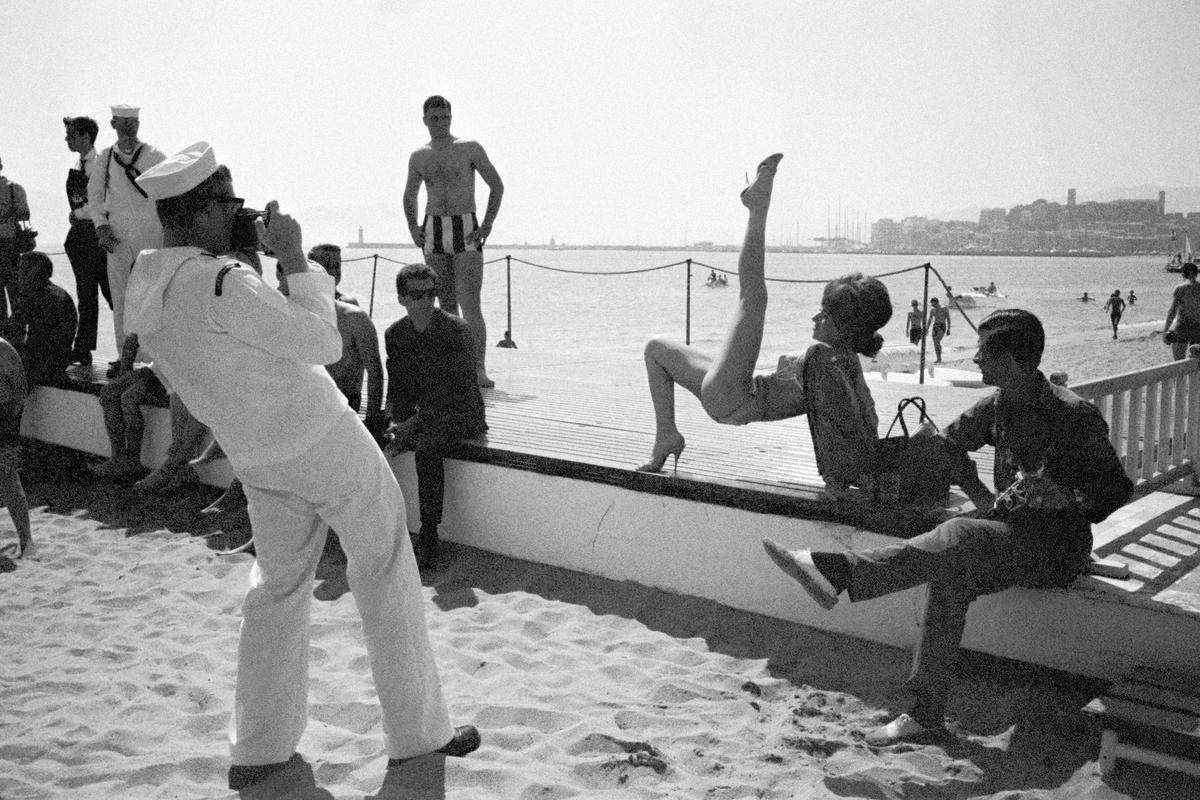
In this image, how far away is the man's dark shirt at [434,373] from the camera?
5258 millimetres

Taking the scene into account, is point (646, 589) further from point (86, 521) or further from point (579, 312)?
point (579, 312)

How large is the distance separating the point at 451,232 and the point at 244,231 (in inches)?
165

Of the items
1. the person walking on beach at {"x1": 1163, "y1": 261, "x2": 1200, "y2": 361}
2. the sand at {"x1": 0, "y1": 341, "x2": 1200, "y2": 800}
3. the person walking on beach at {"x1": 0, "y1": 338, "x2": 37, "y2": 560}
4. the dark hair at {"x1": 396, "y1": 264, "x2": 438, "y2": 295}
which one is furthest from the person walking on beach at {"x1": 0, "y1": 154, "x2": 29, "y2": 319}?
the person walking on beach at {"x1": 1163, "y1": 261, "x2": 1200, "y2": 361}

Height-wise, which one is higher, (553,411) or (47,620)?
(553,411)

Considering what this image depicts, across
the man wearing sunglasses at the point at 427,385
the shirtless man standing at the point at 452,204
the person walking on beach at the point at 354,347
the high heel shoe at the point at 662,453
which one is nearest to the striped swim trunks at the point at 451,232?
the shirtless man standing at the point at 452,204

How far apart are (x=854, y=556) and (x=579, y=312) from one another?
5308cm

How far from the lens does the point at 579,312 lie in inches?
2205

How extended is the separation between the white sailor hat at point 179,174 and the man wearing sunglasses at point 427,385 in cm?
240

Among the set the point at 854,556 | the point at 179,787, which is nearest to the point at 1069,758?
the point at 854,556

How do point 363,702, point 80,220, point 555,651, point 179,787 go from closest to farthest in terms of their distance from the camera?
1. point 179,787
2. point 363,702
3. point 555,651
4. point 80,220

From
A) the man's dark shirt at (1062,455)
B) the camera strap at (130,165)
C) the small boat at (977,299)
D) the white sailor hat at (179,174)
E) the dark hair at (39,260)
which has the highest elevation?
the camera strap at (130,165)

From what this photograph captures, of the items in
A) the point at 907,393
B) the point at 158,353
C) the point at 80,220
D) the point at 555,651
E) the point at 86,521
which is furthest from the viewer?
the point at 80,220

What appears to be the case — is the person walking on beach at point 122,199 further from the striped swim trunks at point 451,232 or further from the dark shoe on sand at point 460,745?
the dark shoe on sand at point 460,745

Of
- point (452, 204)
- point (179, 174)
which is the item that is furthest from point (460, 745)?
point (452, 204)
